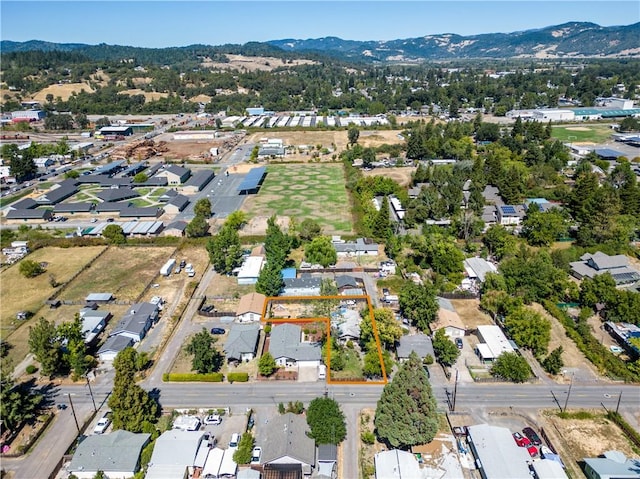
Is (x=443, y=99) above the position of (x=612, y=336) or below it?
above

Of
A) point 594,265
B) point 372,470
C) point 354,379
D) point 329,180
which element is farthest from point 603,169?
point 372,470

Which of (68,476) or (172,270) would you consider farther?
(172,270)

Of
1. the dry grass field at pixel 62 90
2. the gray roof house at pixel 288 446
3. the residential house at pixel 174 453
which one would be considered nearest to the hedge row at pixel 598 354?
the gray roof house at pixel 288 446

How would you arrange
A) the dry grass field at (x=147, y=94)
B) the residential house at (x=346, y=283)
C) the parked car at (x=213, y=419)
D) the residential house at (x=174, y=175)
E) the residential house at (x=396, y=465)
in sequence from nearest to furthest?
the residential house at (x=396, y=465), the parked car at (x=213, y=419), the residential house at (x=346, y=283), the residential house at (x=174, y=175), the dry grass field at (x=147, y=94)

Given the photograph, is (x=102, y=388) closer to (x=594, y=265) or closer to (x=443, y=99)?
(x=594, y=265)

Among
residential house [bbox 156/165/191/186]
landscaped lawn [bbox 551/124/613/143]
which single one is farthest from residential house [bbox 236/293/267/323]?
landscaped lawn [bbox 551/124/613/143]

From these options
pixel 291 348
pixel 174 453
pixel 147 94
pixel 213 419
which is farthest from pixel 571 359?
pixel 147 94

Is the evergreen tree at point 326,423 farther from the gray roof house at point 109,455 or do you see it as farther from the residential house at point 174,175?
the residential house at point 174,175
